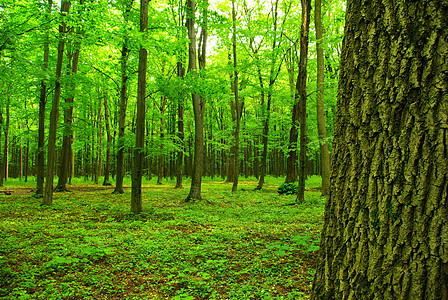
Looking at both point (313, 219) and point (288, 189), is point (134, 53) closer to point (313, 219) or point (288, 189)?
point (288, 189)

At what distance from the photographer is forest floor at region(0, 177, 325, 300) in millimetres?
3568

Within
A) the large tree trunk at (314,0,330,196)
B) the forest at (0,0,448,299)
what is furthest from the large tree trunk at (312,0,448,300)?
the large tree trunk at (314,0,330,196)

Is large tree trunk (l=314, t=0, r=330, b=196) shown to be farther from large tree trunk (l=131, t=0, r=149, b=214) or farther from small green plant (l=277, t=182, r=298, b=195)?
large tree trunk (l=131, t=0, r=149, b=214)

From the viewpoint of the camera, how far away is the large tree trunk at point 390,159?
1.35 m

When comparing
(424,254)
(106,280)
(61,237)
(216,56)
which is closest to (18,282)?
(106,280)

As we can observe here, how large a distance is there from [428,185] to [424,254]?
35cm

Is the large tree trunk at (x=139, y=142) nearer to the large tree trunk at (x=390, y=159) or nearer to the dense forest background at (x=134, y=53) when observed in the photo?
the dense forest background at (x=134, y=53)

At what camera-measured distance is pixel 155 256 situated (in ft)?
16.0

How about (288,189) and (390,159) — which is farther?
(288,189)

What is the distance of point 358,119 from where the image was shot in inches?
67.2

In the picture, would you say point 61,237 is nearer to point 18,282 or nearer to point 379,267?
point 18,282

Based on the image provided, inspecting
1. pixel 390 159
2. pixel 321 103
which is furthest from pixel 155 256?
pixel 321 103

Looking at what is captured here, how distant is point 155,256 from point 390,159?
14.6ft

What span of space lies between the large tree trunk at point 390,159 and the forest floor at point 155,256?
2000 mm
